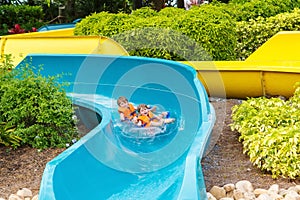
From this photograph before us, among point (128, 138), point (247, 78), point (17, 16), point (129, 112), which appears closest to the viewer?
point (128, 138)

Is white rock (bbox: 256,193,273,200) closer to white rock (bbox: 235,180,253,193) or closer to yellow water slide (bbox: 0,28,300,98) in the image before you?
white rock (bbox: 235,180,253,193)

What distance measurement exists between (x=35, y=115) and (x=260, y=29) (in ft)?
16.5

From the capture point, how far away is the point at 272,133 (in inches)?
159

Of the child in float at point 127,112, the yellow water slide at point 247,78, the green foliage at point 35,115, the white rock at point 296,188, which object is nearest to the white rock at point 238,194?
the white rock at point 296,188

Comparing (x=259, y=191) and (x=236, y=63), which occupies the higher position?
(x=236, y=63)

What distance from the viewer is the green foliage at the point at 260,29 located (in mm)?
8688

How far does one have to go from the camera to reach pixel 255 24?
8.73 m

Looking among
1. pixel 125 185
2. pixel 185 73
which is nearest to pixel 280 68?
pixel 185 73

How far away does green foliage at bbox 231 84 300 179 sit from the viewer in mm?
3787

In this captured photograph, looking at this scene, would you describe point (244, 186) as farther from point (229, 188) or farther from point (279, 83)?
point (279, 83)

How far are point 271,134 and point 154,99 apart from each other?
6.52 feet

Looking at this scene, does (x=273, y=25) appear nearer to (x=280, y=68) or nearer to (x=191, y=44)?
(x=191, y=44)

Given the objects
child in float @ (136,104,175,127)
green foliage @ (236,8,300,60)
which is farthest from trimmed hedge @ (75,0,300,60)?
child in float @ (136,104,175,127)

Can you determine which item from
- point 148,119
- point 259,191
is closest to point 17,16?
point 148,119
